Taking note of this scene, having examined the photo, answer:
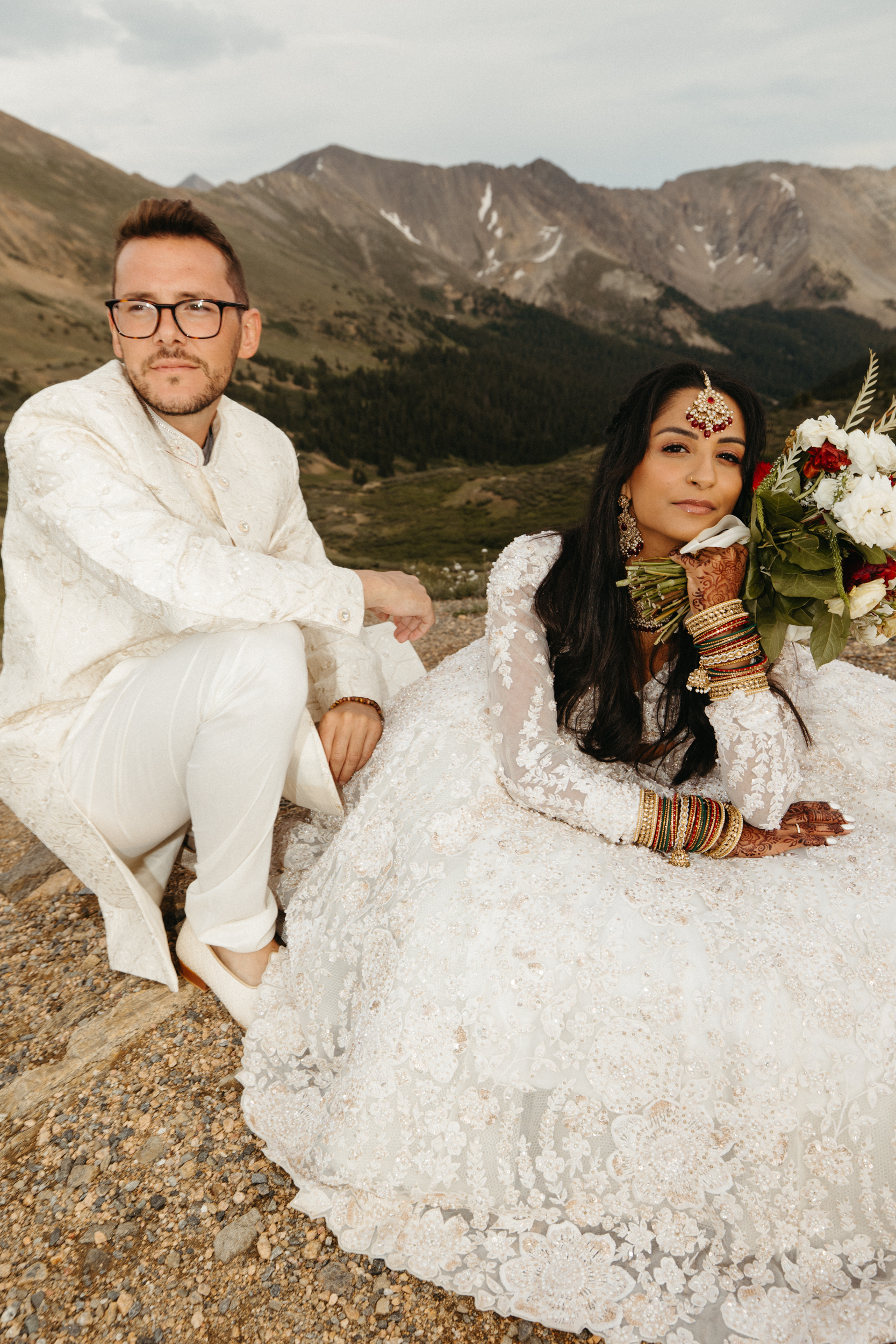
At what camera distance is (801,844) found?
247cm

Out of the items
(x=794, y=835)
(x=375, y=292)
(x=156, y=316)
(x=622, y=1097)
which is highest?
(x=375, y=292)

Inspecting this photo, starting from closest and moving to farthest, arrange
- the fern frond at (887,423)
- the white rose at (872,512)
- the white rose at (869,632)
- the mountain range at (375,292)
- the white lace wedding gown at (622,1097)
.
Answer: the white lace wedding gown at (622,1097) < the white rose at (872,512) < the fern frond at (887,423) < the white rose at (869,632) < the mountain range at (375,292)

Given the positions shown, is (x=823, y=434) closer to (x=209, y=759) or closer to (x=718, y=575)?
(x=718, y=575)

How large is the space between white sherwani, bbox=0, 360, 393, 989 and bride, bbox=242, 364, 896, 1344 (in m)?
0.75

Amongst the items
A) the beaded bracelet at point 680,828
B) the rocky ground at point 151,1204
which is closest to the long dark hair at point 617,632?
the beaded bracelet at point 680,828

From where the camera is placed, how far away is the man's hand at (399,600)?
2834 mm

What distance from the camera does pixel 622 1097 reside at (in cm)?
191

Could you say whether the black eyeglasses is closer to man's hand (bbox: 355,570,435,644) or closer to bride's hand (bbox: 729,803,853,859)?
man's hand (bbox: 355,570,435,644)

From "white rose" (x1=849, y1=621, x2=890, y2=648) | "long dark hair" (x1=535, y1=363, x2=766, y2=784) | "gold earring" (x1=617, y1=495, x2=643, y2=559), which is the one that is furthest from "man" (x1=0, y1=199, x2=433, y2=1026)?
→ "white rose" (x1=849, y1=621, x2=890, y2=648)

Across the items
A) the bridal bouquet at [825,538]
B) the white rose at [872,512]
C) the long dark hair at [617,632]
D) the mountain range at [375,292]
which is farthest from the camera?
the mountain range at [375,292]

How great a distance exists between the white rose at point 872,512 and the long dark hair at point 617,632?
2.33 ft

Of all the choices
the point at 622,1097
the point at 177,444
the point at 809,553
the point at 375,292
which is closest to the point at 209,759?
the point at 177,444

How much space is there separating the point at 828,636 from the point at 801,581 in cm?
21

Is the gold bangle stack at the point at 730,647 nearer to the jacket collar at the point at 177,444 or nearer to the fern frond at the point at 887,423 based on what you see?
the fern frond at the point at 887,423
